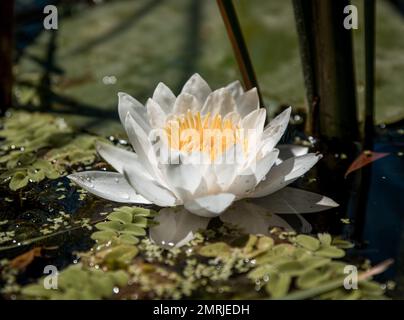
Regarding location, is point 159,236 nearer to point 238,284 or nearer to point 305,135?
point 238,284

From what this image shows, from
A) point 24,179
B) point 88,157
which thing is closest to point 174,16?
point 88,157

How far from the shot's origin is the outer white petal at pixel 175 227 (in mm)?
1534

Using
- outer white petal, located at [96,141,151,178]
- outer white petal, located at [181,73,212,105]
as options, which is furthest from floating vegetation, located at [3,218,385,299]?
outer white petal, located at [181,73,212,105]

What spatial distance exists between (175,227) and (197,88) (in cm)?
45

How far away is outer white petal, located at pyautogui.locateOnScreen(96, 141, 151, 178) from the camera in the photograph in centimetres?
171

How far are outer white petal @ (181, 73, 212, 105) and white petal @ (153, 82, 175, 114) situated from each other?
0.05 metres

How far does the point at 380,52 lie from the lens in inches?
102

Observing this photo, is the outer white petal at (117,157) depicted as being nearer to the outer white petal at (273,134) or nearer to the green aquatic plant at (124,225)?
the green aquatic plant at (124,225)

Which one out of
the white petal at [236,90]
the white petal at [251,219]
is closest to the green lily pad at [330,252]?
the white petal at [251,219]

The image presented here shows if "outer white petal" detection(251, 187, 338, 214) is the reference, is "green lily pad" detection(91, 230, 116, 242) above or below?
below

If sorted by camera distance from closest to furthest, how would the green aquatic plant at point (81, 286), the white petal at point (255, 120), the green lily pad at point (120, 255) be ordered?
the green aquatic plant at point (81, 286) → the green lily pad at point (120, 255) → the white petal at point (255, 120)

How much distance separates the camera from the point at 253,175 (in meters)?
1.55

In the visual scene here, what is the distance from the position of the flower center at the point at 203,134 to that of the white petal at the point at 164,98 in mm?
80

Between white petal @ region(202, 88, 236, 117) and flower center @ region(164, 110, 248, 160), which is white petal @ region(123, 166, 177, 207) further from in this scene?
white petal @ region(202, 88, 236, 117)
